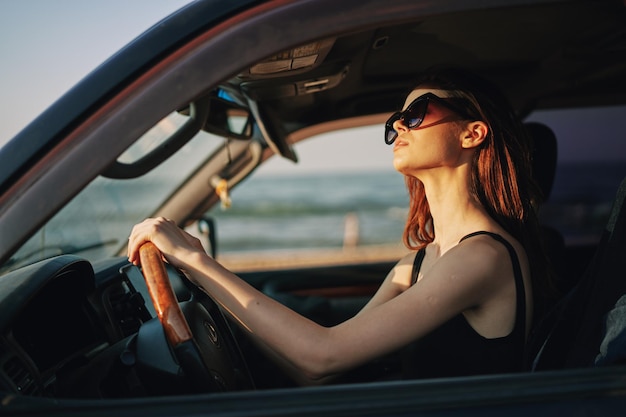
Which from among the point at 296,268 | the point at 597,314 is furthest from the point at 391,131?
the point at 296,268

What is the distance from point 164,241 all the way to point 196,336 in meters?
0.21

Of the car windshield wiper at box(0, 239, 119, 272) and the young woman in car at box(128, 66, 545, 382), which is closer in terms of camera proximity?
the car windshield wiper at box(0, 239, 119, 272)

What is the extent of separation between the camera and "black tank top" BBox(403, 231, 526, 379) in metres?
1.79

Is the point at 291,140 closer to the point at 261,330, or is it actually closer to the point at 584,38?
the point at 584,38

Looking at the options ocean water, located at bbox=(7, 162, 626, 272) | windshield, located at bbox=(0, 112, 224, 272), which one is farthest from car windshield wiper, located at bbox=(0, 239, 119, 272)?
ocean water, located at bbox=(7, 162, 626, 272)

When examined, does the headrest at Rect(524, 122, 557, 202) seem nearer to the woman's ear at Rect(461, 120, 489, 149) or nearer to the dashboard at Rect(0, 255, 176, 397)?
the woman's ear at Rect(461, 120, 489, 149)

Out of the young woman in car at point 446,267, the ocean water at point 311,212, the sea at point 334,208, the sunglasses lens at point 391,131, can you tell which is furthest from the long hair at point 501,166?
the ocean water at point 311,212

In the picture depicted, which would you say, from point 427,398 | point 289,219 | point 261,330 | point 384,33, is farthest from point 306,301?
point 289,219

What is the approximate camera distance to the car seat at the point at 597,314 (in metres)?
1.65

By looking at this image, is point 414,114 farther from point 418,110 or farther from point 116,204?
point 116,204

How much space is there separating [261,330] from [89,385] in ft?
1.20

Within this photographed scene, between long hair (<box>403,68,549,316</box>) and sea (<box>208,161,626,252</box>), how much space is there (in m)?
Answer: 20.9

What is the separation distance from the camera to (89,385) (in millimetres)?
1554

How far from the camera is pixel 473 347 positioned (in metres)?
1.79
